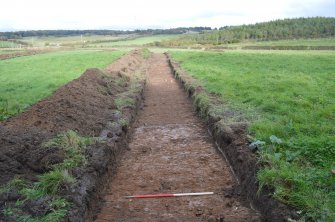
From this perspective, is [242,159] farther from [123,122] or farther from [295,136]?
[123,122]

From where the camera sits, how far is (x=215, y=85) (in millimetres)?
15750

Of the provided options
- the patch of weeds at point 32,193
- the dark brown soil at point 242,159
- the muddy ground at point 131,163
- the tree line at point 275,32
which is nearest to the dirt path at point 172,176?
the muddy ground at point 131,163

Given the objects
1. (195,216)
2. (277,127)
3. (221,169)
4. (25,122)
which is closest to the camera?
(195,216)

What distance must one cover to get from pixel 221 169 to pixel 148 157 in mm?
1779

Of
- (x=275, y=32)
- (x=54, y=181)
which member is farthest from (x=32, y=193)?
(x=275, y=32)

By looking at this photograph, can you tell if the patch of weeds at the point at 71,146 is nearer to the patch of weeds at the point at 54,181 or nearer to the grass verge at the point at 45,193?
the grass verge at the point at 45,193

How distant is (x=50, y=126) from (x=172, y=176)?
3.26 metres

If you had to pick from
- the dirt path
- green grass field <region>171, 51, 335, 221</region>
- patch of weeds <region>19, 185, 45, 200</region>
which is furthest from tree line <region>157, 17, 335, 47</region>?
patch of weeds <region>19, 185, 45, 200</region>

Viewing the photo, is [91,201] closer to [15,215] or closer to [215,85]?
[15,215]

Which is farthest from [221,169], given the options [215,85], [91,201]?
[215,85]

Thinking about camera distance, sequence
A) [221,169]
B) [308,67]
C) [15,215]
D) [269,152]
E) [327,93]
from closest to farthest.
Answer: [15,215] → [269,152] → [221,169] → [327,93] → [308,67]

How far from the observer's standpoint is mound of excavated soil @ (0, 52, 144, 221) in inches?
248

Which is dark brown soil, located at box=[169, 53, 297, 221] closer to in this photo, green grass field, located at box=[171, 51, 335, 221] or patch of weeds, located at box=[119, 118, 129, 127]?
green grass field, located at box=[171, 51, 335, 221]

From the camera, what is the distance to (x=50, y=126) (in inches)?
332
